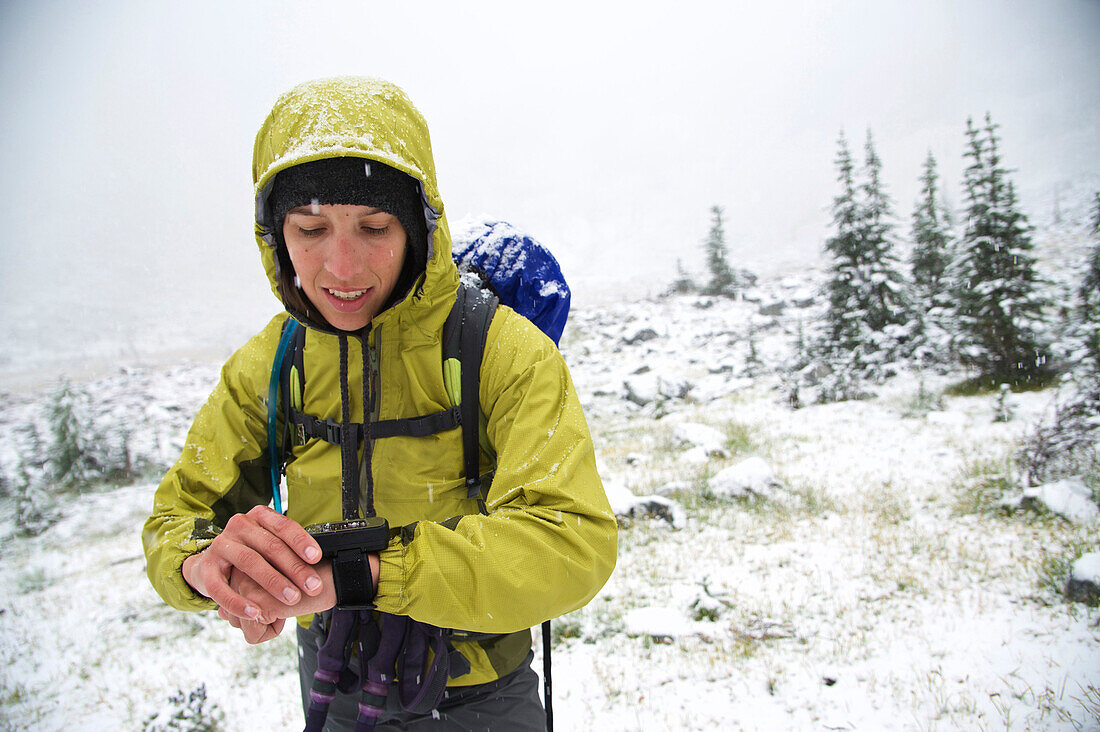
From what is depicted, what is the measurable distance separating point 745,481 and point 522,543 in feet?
21.3

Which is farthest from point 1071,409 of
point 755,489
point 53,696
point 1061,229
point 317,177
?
point 1061,229

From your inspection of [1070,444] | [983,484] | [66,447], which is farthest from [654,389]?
[66,447]

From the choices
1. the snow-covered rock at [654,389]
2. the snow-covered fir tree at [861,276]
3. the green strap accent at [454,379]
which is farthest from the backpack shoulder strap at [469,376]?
the snow-covered fir tree at [861,276]

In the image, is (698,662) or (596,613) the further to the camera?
(596,613)

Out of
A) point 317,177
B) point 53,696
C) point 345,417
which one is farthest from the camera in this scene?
point 53,696

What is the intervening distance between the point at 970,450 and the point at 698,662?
6505mm

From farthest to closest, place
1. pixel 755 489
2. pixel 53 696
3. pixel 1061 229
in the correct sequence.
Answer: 1. pixel 1061 229
2. pixel 755 489
3. pixel 53 696

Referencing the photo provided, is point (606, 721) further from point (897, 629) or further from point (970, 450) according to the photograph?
point (970, 450)

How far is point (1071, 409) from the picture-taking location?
22.5 feet

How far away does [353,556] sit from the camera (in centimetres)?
102

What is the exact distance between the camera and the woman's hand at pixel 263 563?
97 cm

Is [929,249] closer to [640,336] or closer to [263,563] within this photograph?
[640,336]

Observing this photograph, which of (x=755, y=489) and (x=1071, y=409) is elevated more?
(x=1071, y=409)

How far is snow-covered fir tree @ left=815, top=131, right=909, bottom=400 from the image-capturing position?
13906 mm
